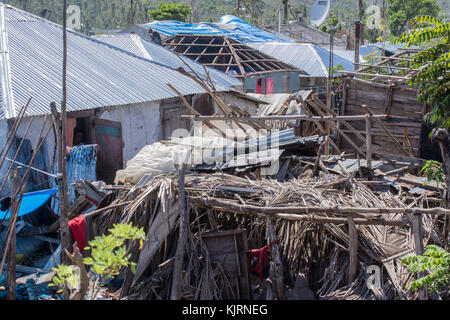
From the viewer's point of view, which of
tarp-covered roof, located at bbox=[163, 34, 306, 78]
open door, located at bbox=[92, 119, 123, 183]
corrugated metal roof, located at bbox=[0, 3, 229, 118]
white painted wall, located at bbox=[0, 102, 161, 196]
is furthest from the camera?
tarp-covered roof, located at bbox=[163, 34, 306, 78]

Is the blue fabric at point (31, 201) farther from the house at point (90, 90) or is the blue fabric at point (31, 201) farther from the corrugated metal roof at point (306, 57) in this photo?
the corrugated metal roof at point (306, 57)

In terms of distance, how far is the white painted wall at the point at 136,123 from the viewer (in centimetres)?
1180

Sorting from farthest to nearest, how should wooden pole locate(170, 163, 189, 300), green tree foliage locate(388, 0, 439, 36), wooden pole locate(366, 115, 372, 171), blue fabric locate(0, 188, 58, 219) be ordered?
green tree foliage locate(388, 0, 439, 36) → wooden pole locate(366, 115, 372, 171) → blue fabric locate(0, 188, 58, 219) → wooden pole locate(170, 163, 189, 300)

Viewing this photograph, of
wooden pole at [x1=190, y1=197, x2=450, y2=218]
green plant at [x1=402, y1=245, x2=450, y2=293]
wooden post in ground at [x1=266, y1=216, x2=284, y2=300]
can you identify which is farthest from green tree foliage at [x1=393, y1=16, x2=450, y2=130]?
wooden post in ground at [x1=266, y1=216, x2=284, y2=300]

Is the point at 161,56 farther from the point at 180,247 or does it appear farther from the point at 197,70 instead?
the point at 180,247

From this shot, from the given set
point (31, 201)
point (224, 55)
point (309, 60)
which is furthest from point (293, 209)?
A: point (309, 60)

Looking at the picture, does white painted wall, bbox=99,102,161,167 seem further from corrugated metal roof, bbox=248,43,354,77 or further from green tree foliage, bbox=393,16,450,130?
corrugated metal roof, bbox=248,43,354,77

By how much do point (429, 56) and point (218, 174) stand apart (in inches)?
147

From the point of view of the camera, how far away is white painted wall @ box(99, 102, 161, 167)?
11803mm

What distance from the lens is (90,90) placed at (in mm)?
11070

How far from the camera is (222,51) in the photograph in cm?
2270

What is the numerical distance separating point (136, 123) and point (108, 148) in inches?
41.3

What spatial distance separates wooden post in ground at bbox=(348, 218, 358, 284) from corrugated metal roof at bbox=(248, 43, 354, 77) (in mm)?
20904

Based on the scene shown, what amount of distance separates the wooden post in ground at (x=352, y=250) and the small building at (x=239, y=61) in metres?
15.2
